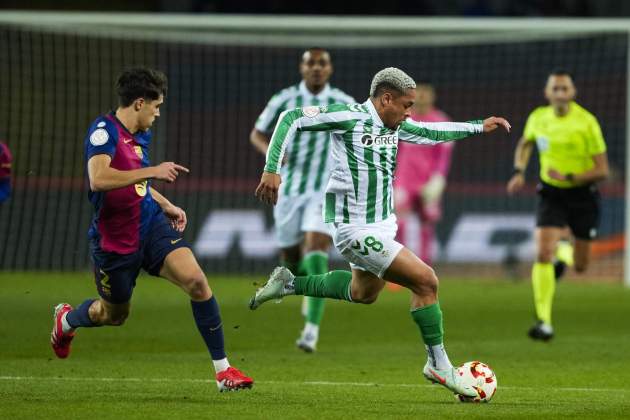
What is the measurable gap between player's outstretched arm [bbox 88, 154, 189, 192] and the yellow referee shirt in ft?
18.0

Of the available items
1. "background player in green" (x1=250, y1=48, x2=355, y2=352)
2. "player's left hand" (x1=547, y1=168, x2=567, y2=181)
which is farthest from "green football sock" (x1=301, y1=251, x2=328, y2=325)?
"player's left hand" (x1=547, y1=168, x2=567, y2=181)

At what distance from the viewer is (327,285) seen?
8.10m

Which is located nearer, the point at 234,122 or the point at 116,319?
the point at 116,319

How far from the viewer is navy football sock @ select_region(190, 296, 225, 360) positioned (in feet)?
24.3

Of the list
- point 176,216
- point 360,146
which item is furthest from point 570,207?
point 176,216

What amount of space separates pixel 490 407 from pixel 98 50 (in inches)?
513

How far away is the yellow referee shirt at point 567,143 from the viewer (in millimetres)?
11648

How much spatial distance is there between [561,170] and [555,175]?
134 millimetres

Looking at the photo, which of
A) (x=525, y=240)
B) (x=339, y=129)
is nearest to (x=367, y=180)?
(x=339, y=129)

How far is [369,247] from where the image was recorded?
7.52 meters

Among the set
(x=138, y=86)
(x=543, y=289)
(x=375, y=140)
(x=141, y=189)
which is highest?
(x=138, y=86)

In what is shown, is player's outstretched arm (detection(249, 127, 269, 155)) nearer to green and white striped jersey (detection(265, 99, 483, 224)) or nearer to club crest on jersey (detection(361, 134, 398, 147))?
green and white striped jersey (detection(265, 99, 483, 224))

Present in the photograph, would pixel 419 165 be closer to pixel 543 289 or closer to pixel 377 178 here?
pixel 543 289

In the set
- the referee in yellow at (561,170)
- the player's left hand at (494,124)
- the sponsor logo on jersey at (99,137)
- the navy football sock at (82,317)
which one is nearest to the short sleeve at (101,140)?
the sponsor logo on jersey at (99,137)
